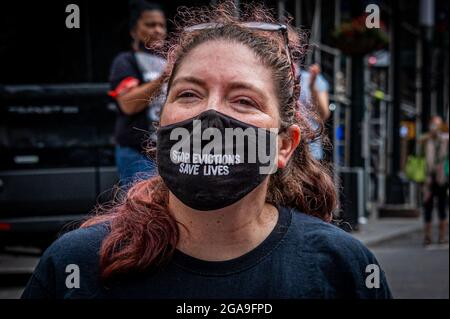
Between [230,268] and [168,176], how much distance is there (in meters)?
0.24

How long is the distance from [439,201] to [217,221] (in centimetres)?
988

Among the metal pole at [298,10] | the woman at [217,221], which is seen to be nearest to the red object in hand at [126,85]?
the woman at [217,221]

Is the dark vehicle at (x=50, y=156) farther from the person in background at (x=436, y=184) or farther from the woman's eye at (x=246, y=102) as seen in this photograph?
the woman's eye at (x=246, y=102)

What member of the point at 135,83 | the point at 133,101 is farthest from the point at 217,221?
the point at 135,83

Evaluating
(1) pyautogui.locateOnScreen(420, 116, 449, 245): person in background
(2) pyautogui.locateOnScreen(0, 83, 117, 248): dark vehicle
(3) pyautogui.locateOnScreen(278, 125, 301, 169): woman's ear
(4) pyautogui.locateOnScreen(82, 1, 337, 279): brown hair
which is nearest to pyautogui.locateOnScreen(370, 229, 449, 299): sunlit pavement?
(1) pyautogui.locateOnScreen(420, 116, 449, 245): person in background

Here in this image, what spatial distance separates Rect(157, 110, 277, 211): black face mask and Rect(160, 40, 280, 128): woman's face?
5cm

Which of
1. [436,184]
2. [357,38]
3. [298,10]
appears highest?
[298,10]

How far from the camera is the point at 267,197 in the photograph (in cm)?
219

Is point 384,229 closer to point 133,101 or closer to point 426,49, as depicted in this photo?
point 426,49

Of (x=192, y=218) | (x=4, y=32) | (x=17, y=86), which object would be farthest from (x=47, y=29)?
(x=192, y=218)

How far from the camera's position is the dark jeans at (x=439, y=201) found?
11.3m

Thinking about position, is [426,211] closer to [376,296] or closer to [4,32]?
[4,32]

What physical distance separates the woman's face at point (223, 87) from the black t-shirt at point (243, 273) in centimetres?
29
